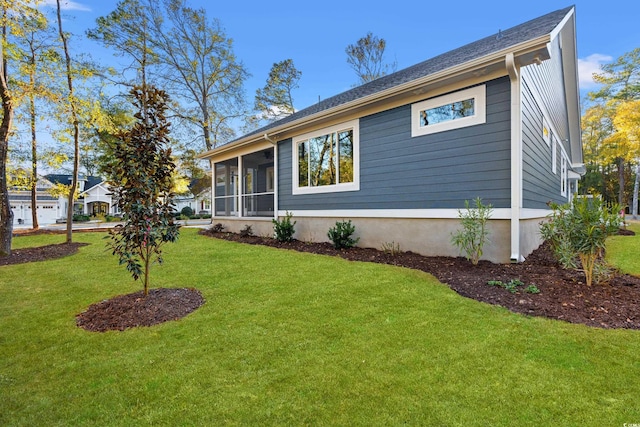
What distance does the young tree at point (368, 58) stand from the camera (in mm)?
22047

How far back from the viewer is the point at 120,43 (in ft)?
58.7

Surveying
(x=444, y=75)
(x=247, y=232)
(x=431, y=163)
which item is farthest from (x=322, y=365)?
(x=247, y=232)

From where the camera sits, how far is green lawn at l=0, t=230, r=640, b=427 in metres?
1.90

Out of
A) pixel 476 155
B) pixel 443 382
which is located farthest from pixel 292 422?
pixel 476 155

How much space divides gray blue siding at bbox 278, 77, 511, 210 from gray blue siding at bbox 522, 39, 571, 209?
0.56 meters

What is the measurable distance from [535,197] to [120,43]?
2160 cm

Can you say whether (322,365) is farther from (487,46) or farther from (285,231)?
(487,46)

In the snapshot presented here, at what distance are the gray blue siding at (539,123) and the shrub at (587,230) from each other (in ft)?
4.48

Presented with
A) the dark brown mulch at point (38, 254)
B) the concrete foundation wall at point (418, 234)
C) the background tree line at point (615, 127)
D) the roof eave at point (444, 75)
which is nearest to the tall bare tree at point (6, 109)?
the dark brown mulch at point (38, 254)

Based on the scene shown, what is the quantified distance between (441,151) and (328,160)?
10.7 feet

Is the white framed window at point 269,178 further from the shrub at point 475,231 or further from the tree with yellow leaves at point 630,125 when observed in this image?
the tree with yellow leaves at point 630,125

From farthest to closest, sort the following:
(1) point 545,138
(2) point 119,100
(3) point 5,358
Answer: (2) point 119,100, (1) point 545,138, (3) point 5,358

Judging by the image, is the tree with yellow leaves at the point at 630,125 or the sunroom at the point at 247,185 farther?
the tree with yellow leaves at the point at 630,125

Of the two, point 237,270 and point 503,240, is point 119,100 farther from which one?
point 503,240
